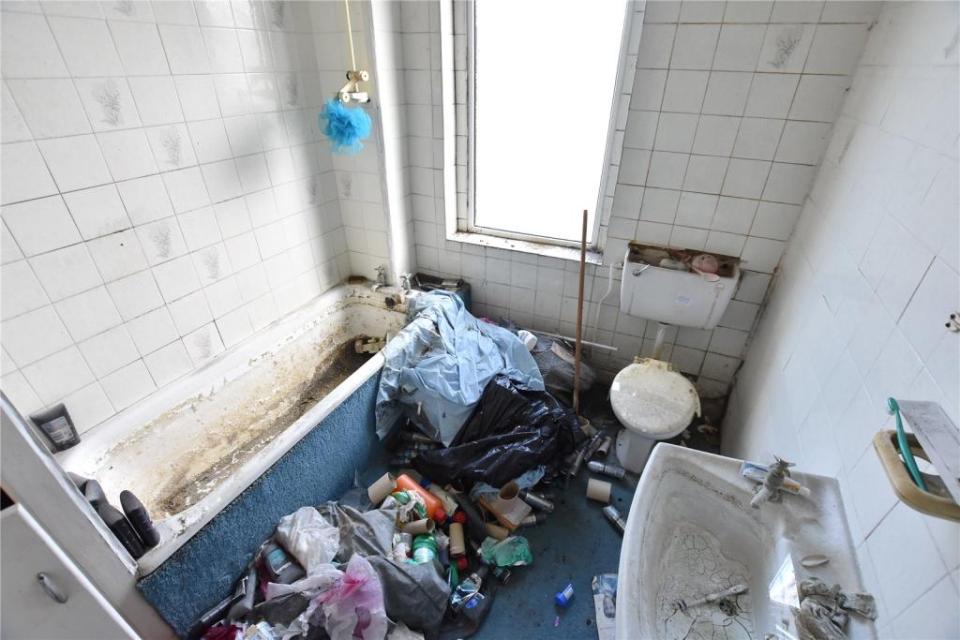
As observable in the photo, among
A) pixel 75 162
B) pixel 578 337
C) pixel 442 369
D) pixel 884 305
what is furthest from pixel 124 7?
pixel 884 305

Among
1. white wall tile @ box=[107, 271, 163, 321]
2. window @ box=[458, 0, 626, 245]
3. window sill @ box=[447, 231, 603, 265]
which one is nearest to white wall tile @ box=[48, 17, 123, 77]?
white wall tile @ box=[107, 271, 163, 321]

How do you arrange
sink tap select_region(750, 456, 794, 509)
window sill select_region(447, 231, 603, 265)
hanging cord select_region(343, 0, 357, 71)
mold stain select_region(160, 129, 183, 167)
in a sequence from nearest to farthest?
sink tap select_region(750, 456, 794, 509), mold stain select_region(160, 129, 183, 167), hanging cord select_region(343, 0, 357, 71), window sill select_region(447, 231, 603, 265)

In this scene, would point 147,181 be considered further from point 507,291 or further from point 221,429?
point 507,291

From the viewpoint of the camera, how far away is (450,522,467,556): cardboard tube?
1.72 meters

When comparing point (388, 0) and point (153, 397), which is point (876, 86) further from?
point (153, 397)

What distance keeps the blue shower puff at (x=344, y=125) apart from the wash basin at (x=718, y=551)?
1.74 metres

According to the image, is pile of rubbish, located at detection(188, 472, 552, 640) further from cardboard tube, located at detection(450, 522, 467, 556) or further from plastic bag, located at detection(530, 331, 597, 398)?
plastic bag, located at detection(530, 331, 597, 398)

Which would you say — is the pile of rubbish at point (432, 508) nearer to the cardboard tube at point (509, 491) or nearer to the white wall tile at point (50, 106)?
the cardboard tube at point (509, 491)

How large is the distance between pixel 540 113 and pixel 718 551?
77.8 inches

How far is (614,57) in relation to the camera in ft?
6.36

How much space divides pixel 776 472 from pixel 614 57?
5.78ft

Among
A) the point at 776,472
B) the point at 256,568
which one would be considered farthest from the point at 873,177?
the point at 256,568

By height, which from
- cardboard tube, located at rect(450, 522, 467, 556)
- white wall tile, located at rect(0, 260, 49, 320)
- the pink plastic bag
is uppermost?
white wall tile, located at rect(0, 260, 49, 320)

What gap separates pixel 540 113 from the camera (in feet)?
7.25
